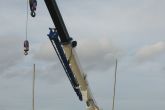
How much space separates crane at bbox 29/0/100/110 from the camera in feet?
132

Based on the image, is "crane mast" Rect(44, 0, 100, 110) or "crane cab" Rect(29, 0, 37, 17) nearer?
"crane cab" Rect(29, 0, 37, 17)

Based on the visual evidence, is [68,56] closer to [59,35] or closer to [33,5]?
[59,35]

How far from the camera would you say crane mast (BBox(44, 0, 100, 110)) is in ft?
132

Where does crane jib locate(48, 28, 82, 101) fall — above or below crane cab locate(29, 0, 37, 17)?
below

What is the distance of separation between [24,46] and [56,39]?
3818mm

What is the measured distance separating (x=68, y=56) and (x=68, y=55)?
0.11m

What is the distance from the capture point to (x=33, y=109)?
47.7 metres

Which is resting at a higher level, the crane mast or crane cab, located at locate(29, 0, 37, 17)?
crane cab, located at locate(29, 0, 37, 17)

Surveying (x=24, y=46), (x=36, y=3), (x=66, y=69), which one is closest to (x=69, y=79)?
(x=66, y=69)

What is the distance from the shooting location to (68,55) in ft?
139

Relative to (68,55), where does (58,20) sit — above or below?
above

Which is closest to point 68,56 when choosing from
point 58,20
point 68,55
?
point 68,55

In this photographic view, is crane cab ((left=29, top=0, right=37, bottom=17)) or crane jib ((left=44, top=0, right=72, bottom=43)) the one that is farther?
crane jib ((left=44, top=0, right=72, bottom=43))

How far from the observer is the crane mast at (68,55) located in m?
40.1
